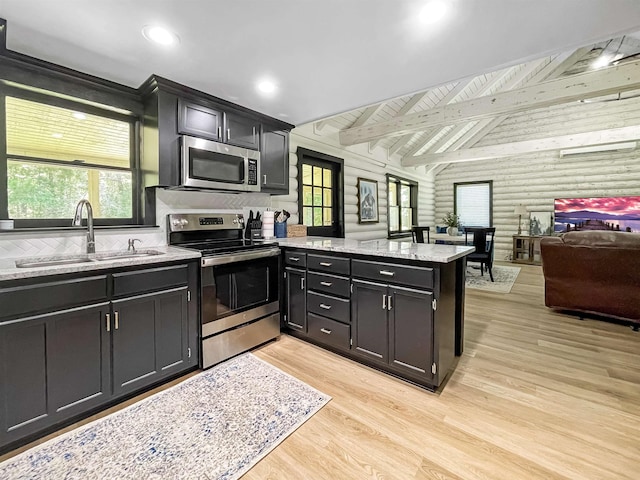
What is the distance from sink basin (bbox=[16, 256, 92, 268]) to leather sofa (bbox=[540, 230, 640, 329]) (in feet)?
15.3

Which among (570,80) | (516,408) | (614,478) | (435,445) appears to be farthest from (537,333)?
(570,80)

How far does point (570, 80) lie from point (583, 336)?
277 centimetres

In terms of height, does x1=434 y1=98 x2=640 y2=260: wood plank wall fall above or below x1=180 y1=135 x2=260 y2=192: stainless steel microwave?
above

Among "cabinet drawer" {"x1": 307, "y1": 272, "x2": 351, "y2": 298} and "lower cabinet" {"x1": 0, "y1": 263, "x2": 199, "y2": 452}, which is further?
"cabinet drawer" {"x1": 307, "y1": 272, "x2": 351, "y2": 298}

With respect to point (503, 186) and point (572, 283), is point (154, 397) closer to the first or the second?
point (572, 283)

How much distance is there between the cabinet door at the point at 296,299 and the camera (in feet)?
9.33

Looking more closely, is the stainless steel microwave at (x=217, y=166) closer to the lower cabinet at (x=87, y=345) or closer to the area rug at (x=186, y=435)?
the lower cabinet at (x=87, y=345)

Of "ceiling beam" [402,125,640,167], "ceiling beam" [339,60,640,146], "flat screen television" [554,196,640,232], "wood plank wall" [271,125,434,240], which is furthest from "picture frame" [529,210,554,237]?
"ceiling beam" [339,60,640,146]

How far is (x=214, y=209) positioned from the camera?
3.09 metres

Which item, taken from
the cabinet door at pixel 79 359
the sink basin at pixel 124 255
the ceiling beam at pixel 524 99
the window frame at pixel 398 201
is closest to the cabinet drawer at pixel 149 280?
the cabinet door at pixel 79 359

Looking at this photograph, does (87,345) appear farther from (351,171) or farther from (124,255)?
(351,171)

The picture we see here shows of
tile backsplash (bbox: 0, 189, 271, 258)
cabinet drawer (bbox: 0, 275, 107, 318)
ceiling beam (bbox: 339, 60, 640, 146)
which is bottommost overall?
cabinet drawer (bbox: 0, 275, 107, 318)

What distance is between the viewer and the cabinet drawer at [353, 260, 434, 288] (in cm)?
202

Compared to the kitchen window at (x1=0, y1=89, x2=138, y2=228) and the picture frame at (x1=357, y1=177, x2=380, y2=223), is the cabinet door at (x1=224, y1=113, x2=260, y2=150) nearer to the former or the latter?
the kitchen window at (x1=0, y1=89, x2=138, y2=228)
